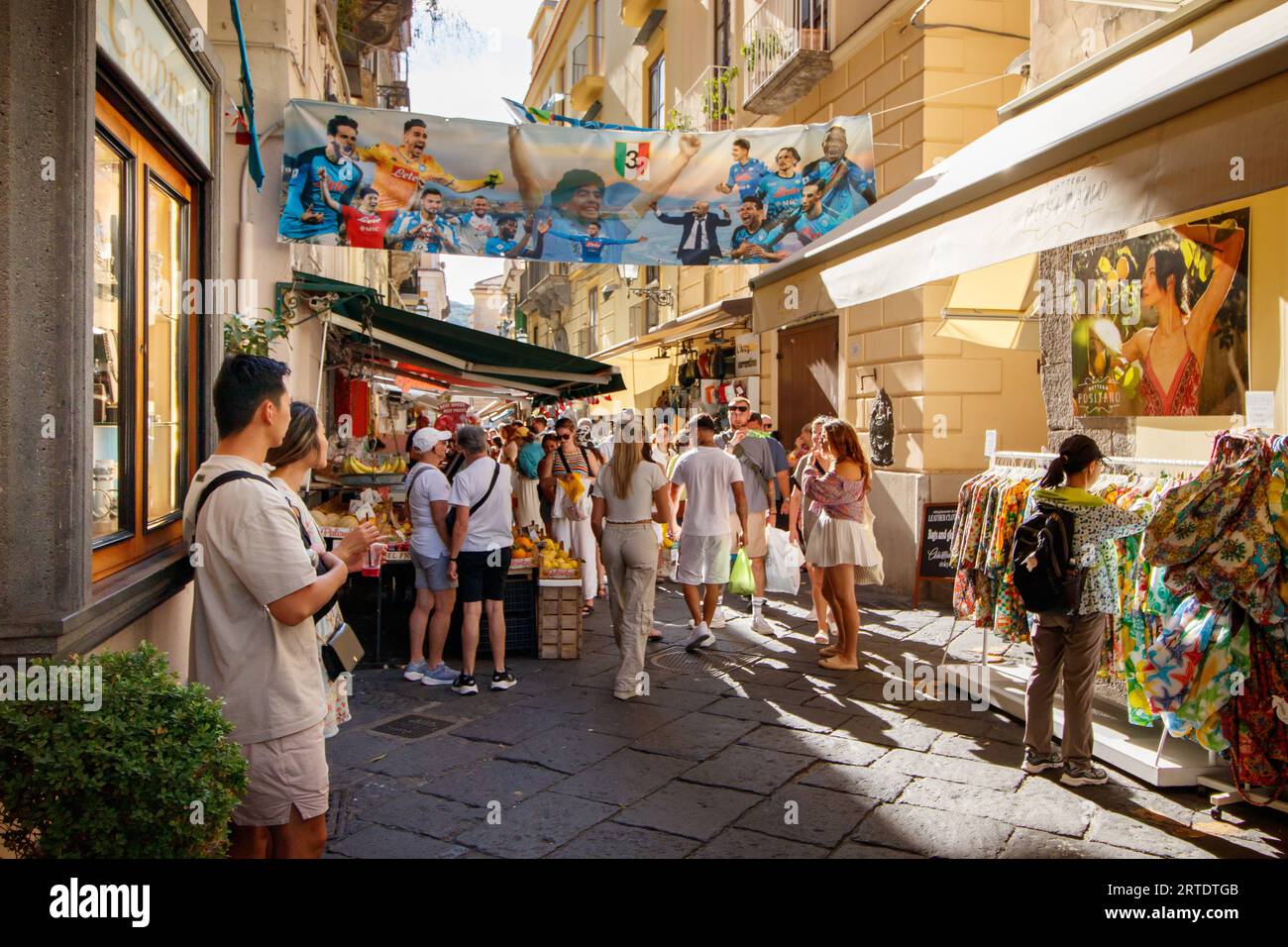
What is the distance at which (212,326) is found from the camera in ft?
15.5

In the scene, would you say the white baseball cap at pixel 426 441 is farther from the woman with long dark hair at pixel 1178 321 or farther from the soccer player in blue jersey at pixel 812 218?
the woman with long dark hair at pixel 1178 321

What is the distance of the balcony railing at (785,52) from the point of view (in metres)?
12.2

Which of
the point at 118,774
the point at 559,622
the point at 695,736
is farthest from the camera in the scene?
the point at 559,622

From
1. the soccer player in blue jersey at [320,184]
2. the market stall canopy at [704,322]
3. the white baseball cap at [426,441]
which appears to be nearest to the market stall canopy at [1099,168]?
the white baseball cap at [426,441]

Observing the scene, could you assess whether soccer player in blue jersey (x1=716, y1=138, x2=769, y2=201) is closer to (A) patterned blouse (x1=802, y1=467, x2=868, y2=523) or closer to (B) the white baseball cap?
(A) patterned blouse (x1=802, y1=467, x2=868, y2=523)

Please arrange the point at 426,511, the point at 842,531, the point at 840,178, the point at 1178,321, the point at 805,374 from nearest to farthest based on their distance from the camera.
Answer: the point at 1178,321 → the point at 426,511 → the point at 842,531 → the point at 840,178 → the point at 805,374

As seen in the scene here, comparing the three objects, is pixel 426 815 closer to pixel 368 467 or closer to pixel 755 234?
pixel 368 467

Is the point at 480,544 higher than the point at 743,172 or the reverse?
the reverse

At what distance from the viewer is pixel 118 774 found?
2150 millimetres

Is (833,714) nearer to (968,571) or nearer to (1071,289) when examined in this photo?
(968,571)

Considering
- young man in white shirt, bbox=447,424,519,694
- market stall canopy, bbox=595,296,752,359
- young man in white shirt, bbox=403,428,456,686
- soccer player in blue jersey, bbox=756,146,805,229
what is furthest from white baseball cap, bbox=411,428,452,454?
market stall canopy, bbox=595,296,752,359

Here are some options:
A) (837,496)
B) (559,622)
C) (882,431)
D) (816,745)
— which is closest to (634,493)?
(559,622)

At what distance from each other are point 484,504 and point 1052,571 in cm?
373

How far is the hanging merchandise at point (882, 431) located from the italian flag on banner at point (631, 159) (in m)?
3.80
